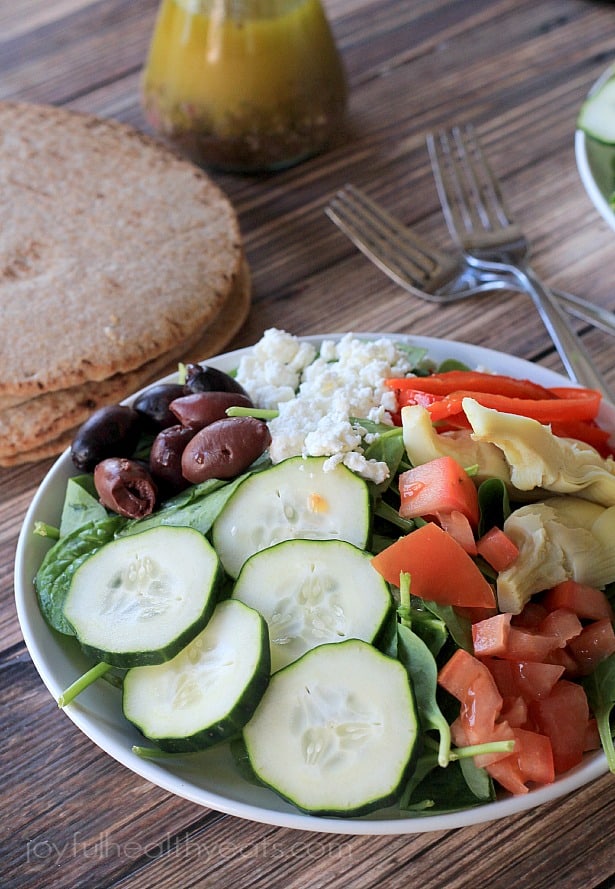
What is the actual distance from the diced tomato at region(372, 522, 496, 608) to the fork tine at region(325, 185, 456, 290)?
3.53ft

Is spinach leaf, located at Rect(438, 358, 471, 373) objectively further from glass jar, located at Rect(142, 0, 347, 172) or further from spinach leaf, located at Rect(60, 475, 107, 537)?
glass jar, located at Rect(142, 0, 347, 172)

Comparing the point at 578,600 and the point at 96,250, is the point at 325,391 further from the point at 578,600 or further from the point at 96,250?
the point at 96,250

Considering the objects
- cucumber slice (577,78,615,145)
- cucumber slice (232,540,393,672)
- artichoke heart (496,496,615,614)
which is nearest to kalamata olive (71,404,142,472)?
cucumber slice (232,540,393,672)

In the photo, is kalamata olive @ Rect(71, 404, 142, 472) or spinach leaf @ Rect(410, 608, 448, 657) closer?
spinach leaf @ Rect(410, 608, 448, 657)

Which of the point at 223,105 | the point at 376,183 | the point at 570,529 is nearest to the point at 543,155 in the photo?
the point at 376,183

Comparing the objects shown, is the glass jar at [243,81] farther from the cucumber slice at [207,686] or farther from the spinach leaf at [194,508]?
the cucumber slice at [207,686]

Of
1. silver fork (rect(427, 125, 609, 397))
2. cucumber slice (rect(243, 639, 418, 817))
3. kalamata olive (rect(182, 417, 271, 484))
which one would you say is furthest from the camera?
silver fork (rect(427, 125, 609, 397))

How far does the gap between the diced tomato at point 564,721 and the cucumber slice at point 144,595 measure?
44cm

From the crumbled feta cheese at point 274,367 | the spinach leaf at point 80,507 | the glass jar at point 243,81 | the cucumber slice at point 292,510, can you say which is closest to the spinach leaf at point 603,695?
the cucumber slice at point 292,510

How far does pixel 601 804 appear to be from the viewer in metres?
1.34

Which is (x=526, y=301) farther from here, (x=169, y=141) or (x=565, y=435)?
(x=169, y=141)

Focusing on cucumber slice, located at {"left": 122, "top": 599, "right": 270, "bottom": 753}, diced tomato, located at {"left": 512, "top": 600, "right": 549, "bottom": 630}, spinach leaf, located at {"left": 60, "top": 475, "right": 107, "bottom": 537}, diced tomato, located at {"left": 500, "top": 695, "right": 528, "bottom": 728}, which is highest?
spinach leaf, located at {"left": 60, "top": 475, "right": 107, "bottom": 537}

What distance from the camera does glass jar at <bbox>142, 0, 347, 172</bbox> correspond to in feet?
7.17

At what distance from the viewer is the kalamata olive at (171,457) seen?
1467 millimetres
